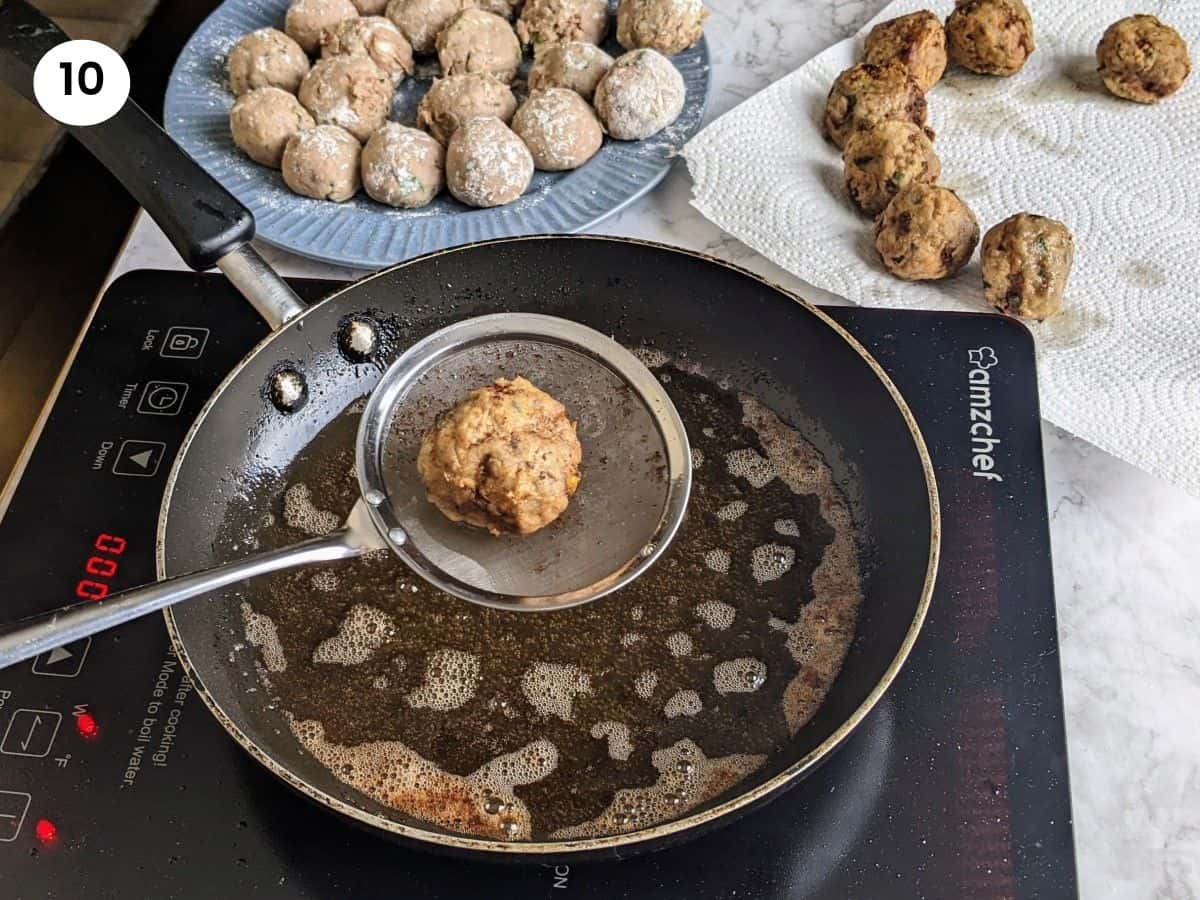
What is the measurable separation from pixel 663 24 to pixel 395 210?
0.99ft

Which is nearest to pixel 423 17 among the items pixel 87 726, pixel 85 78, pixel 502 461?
pixel 85 78

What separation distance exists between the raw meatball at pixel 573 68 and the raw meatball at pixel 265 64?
0.23m

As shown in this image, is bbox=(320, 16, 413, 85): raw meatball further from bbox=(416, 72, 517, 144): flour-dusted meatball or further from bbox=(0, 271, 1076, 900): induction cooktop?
bbox=(0, 271, 1076, 900): induction cooktop

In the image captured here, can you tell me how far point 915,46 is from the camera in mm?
A: 930

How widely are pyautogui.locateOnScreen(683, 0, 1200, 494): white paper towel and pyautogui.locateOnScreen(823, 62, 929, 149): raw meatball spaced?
0.10 ft

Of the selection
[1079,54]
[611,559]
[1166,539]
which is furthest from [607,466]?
[1079,54]

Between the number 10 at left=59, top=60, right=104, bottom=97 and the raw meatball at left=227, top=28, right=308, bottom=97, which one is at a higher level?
the number 10 at left=59, top=60, right=104, bottom=97

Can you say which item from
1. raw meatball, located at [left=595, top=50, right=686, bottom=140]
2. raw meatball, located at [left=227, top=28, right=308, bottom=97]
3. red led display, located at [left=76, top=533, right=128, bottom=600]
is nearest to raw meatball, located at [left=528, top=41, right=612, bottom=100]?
raw meatball, located at [left=595, top=50, right=686, bottom=140]

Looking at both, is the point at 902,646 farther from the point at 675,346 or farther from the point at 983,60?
the point at 983,60

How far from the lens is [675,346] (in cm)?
77

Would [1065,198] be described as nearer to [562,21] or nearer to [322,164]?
[562,21]

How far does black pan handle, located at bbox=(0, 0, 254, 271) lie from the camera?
0.68m

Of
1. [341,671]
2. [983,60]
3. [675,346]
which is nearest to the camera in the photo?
[341,671]

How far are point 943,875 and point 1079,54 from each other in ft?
2.61
